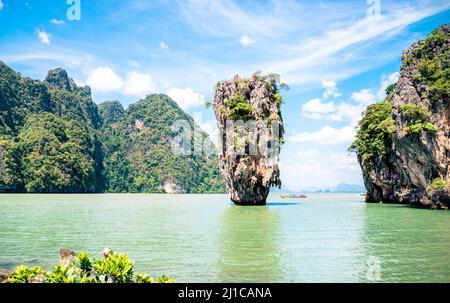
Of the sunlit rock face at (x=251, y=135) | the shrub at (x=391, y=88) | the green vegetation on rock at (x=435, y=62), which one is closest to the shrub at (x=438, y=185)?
the green vegetation on rock at (x=435, y=62)

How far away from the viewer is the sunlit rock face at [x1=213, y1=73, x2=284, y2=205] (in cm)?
3203

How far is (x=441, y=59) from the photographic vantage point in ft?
86.9

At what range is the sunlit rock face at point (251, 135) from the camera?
105ft

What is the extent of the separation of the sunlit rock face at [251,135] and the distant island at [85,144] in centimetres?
4666

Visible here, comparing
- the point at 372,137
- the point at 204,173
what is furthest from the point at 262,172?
the point at 204,173

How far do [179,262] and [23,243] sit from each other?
→ 6.47 m

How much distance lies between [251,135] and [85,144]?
61.9 metres

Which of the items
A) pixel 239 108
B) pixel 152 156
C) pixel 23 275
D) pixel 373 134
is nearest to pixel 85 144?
pixel 152 156

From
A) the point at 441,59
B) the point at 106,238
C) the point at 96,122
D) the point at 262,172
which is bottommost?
the point at 106,238

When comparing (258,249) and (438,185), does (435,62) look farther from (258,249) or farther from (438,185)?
(258,249)

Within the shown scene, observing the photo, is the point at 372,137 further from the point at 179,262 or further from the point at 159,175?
the point at 159,175

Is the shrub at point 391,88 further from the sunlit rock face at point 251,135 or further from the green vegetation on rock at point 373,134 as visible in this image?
the sunlit rock face at point 251,135

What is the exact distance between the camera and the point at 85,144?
84.1 meters

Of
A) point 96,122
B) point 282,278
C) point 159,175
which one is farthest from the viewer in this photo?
point 96,122
